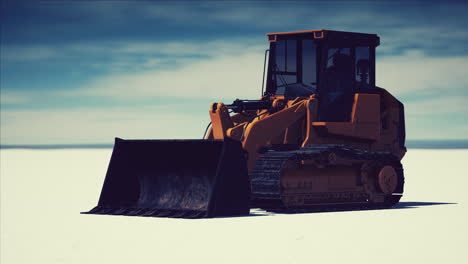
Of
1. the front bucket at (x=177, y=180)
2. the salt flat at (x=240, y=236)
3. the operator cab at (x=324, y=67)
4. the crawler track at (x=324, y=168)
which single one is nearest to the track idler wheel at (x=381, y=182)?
the crawler track at (x=324, y=168)

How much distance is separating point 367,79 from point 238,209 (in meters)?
5.83

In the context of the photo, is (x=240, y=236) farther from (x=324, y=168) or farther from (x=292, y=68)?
(x=292, y=68)

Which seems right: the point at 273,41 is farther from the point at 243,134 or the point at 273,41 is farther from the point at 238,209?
the point at 238,209

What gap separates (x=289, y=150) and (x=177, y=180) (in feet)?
8.77

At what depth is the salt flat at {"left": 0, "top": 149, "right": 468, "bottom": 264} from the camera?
12.0 m

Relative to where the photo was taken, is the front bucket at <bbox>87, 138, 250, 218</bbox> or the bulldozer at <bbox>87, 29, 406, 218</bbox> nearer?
the front bucket at <bbox>87, 138, 250, 218</bbox>

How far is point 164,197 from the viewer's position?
18.3 m

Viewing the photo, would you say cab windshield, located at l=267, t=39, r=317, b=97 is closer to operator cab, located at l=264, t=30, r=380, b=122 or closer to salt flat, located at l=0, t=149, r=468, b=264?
operator cab, located at l=264, t=30, r=380, b=122

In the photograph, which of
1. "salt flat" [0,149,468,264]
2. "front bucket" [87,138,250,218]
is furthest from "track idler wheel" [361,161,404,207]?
"front bucket" [87,138,250,218]

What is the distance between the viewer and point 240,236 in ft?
46.0

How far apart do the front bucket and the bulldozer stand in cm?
2

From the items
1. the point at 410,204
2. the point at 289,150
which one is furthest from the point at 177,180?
the point at 410,204

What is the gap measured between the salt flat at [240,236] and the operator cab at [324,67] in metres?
2.85

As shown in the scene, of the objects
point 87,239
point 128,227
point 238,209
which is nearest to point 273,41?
point 238,209
